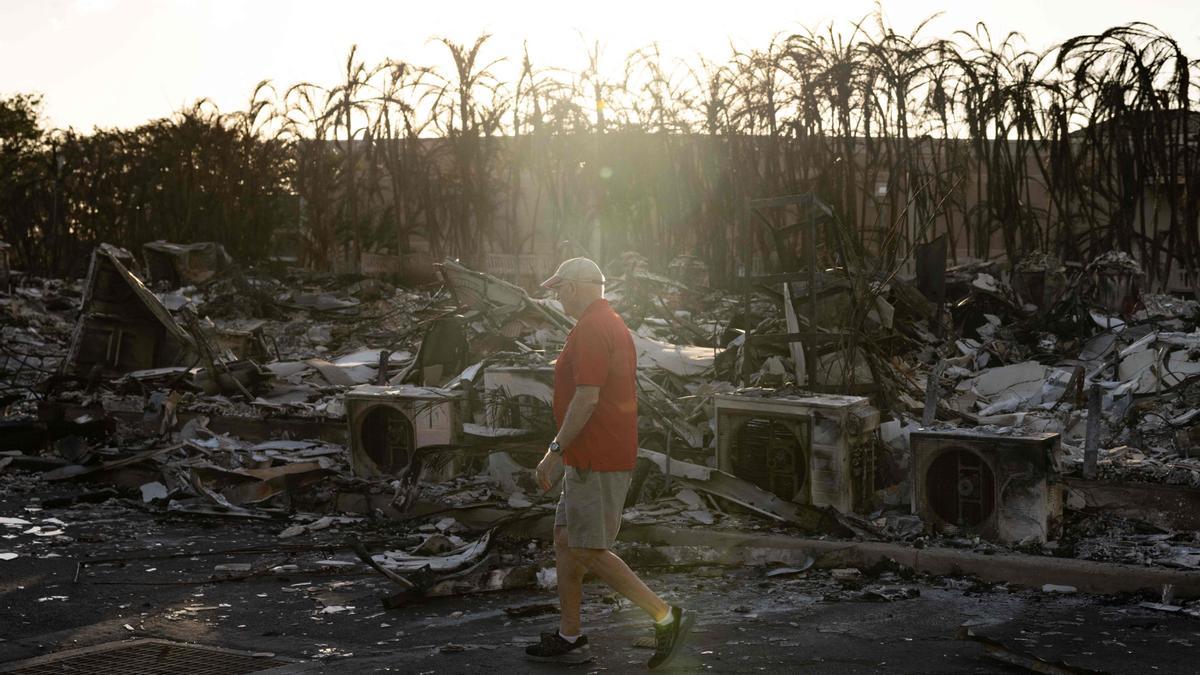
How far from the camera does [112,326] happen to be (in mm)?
15180

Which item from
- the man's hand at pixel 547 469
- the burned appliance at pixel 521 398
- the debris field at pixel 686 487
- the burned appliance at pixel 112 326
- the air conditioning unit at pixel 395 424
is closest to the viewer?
the man's hand at pixel 547 469

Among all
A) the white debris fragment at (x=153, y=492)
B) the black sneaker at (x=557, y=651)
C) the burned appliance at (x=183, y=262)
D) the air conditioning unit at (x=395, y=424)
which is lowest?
the black sneaker at (x=557, y=651)

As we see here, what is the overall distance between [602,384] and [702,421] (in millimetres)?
4616

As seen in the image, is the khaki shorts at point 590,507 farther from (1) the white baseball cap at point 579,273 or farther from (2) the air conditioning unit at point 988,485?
(2) the air conditioning unit at point 988,485

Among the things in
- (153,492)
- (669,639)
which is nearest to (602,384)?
(669,639)

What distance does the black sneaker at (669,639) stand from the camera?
4.85 metres

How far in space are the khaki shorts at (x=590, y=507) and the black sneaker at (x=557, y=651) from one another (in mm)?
387

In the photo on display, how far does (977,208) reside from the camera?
18.7m

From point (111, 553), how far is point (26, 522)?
1.47m

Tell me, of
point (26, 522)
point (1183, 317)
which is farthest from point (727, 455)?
point (1183, 317)

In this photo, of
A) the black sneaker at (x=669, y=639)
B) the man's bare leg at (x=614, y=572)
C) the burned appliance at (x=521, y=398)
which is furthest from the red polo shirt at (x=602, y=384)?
the burned appliance at (x=521, y=398)

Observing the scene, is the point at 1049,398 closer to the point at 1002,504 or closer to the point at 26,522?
the point at 1002,504

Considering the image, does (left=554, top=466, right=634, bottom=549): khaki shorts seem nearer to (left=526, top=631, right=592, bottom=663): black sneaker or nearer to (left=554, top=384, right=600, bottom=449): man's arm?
(left=554, top=384, right=600, bottom=449): man's arm

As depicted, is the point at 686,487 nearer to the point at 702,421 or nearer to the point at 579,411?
the point at 702,421
